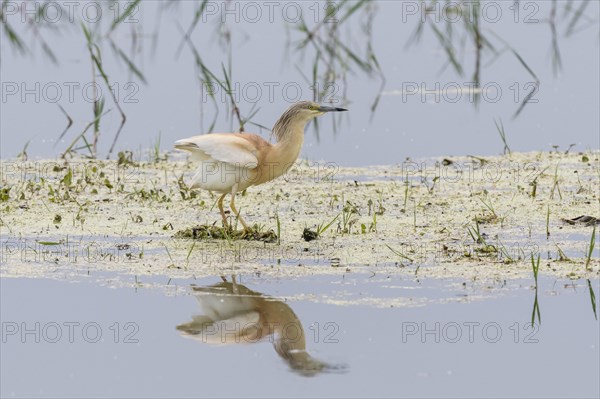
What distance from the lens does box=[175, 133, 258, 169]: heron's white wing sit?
25.6 feet

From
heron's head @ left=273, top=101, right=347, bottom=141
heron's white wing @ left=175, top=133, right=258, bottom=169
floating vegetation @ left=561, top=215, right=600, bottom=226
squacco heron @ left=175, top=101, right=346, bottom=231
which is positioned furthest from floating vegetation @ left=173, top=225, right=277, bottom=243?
floating vegetation @ left=561, top=215, right=600, bottom=226

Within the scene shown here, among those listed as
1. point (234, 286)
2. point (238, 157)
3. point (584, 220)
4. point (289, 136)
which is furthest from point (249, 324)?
point (584, 220)

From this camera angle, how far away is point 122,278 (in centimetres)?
684

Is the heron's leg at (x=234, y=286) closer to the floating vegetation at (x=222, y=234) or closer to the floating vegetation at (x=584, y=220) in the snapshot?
the floating vegetation at (x=222, y=234)

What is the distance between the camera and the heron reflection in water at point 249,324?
5602 millimetres

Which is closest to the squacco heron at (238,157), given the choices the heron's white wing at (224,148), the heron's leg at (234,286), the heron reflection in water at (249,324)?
the heron's white wing at (224,148)

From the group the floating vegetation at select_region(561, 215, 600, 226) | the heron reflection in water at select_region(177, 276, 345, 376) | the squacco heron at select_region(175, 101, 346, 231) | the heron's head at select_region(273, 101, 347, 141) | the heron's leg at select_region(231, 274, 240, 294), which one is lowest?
the heron reflection in water at select_region(177, 276, 345, 376)

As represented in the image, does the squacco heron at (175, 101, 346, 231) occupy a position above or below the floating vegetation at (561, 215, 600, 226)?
above

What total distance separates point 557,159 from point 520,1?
149 inches

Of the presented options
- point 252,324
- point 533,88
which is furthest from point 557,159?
point 252,324

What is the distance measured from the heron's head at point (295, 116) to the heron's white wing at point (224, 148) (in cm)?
35

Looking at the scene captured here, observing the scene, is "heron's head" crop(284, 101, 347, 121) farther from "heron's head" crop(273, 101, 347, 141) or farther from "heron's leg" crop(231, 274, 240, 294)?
"heron's leg" crop(231, 274, 240, 294)

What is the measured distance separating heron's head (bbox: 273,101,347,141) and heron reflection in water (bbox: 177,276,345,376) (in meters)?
1.77

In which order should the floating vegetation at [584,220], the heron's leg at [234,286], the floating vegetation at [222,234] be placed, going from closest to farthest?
1. the heron's leg at [234,286]
2. the floating vegetation at [222,234]
3. the floating vegetation at [584,220]
